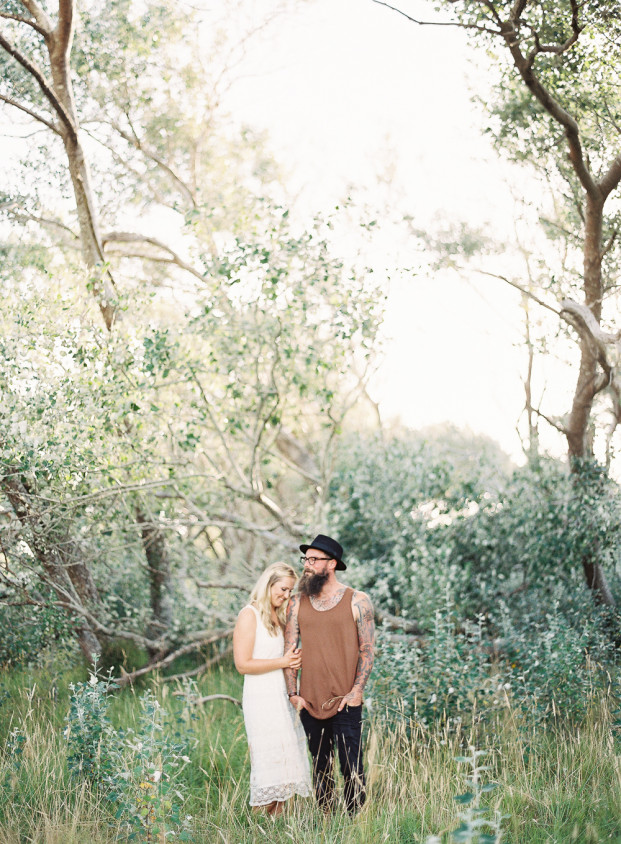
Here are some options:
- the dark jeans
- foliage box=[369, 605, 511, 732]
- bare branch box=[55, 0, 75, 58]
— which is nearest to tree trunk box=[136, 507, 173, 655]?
foliage box=[369, 605, 511, 732]

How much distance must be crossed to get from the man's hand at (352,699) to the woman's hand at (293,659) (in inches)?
12.9

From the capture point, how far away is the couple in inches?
182

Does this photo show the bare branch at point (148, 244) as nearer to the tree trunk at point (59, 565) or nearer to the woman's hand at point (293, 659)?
the tree trunk at point (59, 565)

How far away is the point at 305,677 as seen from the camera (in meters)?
4.82

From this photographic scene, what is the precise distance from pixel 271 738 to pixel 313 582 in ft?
2.98

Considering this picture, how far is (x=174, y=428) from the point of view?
8961mm

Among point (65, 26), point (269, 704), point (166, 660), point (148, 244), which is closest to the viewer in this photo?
point (269, 704)

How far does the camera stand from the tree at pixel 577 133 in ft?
24.2

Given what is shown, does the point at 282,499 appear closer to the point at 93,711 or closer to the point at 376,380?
the point at 376,380

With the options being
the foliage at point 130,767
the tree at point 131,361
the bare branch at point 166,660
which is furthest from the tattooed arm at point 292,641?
the bare branch at point 166,660

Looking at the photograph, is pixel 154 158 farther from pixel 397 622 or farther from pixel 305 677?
pixel 305 677

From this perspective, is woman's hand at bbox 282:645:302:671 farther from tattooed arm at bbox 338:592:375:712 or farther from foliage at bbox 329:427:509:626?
foliage at bbox 329:427:509:626

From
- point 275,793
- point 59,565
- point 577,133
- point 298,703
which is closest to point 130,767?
point 275,793

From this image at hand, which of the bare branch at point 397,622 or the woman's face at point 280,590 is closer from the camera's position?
the woman's face at point 280,590
